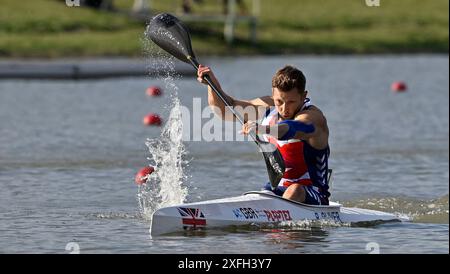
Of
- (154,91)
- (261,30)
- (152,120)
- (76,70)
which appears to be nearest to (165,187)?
(152,120)

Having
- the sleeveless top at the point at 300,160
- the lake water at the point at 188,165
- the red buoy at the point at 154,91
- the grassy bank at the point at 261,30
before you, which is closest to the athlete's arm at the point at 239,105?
the sleeveless top at the point at 300,160

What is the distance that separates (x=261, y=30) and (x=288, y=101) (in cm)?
3237

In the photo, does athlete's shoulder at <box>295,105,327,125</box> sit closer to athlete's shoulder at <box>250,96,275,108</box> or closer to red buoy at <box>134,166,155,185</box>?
athlete's shoulder at <box>250,96,275,108</box>

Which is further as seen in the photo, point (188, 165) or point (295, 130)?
point (188, 165)

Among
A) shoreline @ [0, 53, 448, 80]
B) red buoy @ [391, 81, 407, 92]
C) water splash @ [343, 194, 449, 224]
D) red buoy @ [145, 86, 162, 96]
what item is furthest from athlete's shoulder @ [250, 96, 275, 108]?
red buoy @ [391, 81, 407, 92]

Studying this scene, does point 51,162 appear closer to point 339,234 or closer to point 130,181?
point 130,181

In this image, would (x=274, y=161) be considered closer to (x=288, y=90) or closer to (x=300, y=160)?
(x=300, y=160)

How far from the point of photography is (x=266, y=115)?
14.2m

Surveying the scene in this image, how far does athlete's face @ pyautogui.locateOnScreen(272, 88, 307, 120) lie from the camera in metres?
13.6

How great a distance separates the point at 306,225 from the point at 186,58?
2.65 metres

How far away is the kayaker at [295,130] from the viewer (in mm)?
13523

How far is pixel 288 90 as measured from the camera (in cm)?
1359

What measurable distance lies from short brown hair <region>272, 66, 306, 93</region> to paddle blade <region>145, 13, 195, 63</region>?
1.94 meters

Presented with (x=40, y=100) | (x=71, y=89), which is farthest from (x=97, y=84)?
(x=40, y=100)
